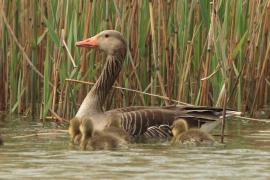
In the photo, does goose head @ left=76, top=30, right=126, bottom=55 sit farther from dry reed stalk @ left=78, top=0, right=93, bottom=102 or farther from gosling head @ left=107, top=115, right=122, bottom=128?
gosling head @ left=107, top=115, right=122, bottom=128

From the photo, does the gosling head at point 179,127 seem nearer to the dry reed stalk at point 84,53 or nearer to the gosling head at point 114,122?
the gosling head at point 114,122

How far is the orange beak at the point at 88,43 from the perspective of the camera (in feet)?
36.0

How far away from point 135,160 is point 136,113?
6.65 ft

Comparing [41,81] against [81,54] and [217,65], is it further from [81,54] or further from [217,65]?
[217,65]

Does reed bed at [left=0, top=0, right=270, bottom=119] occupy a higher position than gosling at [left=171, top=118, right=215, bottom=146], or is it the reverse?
reed bed at [left=0, top=0, right=270, bottom=119]

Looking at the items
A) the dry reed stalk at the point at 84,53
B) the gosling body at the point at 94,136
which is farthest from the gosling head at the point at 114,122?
the dry reed stalk at the point at 84,53

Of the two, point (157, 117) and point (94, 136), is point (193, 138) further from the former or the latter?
point (157, 117)

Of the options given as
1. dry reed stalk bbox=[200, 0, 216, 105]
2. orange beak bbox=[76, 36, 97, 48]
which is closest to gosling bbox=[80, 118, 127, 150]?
orange beak bbox=[76, 36, 97, 48]

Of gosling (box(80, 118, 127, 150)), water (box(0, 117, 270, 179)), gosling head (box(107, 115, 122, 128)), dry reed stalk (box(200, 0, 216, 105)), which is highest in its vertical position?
dry reed stalk (box(200, 0, 216, 105))

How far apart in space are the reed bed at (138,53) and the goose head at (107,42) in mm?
212

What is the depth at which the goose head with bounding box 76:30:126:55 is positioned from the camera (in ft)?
36.4

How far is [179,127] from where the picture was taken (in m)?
10.0

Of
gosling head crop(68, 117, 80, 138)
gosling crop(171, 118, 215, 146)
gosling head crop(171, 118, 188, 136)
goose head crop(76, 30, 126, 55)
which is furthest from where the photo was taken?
goose head crop(76, 30, 126, 55)

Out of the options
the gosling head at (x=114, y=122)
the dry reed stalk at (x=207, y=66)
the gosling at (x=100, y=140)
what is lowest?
the gosling at (x=100, y=140)
